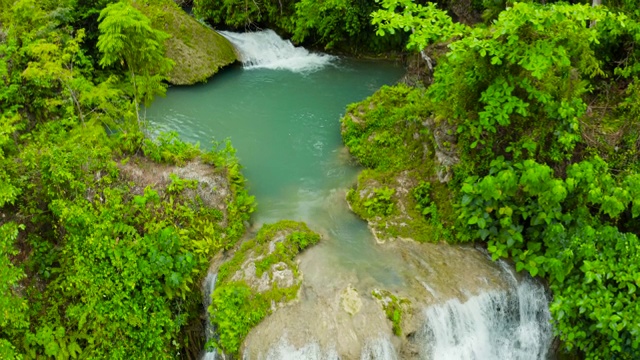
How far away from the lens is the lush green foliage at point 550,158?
24.4ft

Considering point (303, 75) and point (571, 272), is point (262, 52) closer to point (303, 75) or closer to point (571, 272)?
point (303, 75)

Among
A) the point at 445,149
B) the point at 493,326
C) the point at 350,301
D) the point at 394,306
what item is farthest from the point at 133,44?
the point at 493,326

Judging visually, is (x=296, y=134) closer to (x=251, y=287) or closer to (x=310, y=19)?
(x=251, y=287)

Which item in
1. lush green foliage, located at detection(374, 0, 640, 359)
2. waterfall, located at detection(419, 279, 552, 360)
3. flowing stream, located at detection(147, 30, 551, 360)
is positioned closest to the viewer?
lush green foliage, located at detection(374, 0, 640, 359)

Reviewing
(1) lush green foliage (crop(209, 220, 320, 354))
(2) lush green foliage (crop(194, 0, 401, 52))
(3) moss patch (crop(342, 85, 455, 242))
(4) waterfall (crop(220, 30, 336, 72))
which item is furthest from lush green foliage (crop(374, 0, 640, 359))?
(4) waterfall (crop(220, 30, 336, 72))

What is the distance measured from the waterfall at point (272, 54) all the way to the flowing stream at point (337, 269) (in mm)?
2856

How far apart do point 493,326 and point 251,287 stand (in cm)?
400

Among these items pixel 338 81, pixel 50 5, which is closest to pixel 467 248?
pixel 338 81

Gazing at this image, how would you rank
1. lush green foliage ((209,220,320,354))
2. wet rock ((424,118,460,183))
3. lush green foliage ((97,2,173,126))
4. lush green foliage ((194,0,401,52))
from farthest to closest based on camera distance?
1. lush green foliage ((194,0,401,52))
2. wet rock ((424,118,460,183))
3. lush green foliage ((97,2,173,126))
4. lush green foliage ((209,220,320,354))

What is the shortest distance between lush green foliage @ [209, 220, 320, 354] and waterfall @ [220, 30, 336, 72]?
862 cm

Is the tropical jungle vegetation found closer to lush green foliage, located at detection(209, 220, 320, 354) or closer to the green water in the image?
the green water

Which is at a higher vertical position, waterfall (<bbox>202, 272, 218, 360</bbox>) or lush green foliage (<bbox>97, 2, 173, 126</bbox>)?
lush green foliage (<bbox>97, 2, 173, 126</bbox>)

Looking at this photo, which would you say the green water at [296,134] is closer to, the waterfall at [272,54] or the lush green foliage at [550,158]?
the waterfall at [272,54]

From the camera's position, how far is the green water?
9484mm
